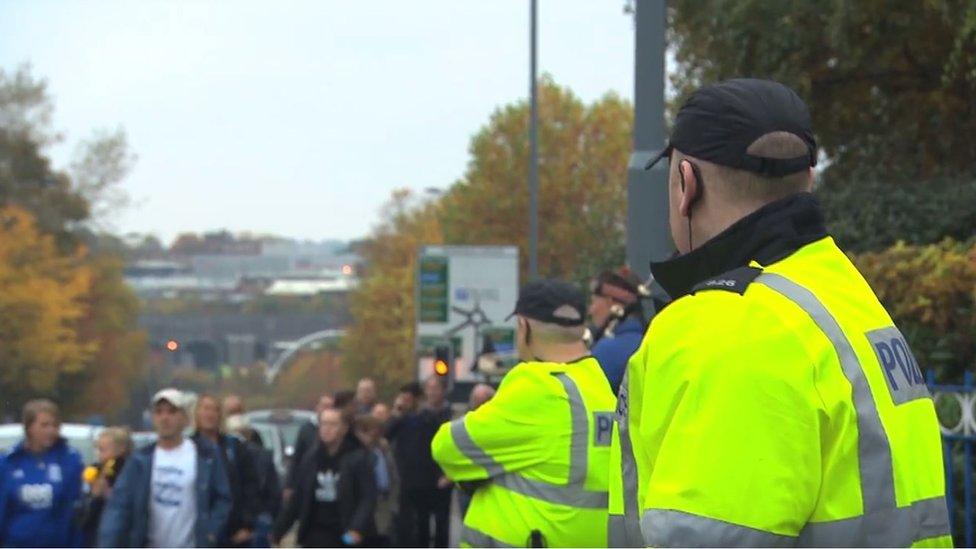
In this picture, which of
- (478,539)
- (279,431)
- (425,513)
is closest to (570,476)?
(478,539)

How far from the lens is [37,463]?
962 cm

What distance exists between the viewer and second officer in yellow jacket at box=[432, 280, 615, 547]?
214 inches

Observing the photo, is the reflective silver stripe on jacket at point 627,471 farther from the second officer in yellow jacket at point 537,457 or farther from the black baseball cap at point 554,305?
the black baseball cap at point 554,305

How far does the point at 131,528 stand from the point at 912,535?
7.36 meters

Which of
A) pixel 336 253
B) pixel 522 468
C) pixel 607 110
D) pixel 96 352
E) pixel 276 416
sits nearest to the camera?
pixel 522 468

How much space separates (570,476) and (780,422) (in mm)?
3313

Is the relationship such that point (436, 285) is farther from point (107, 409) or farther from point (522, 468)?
point (107, 409)

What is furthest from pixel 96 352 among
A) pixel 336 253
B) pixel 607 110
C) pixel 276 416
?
pixel 336 253

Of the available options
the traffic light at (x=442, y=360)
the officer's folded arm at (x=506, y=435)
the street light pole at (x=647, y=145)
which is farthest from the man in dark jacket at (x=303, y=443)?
the traffic light at (x=442, y=360)

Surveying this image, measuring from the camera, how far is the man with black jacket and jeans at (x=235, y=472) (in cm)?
1016

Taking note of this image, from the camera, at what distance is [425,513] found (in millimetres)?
16125

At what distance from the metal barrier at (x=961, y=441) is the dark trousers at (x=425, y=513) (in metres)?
7.04

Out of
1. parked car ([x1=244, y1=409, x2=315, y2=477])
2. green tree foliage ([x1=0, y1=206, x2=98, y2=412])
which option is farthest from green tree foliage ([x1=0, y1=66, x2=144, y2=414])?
parked car ([x1=244, y1=409, x2=315, y2=477])

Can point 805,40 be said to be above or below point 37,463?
above
